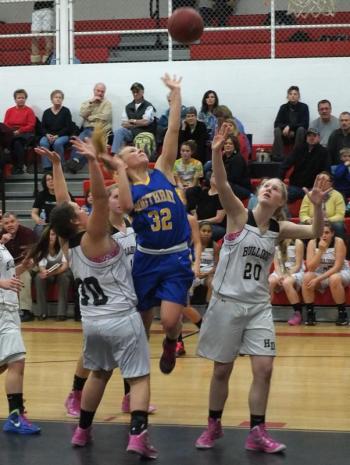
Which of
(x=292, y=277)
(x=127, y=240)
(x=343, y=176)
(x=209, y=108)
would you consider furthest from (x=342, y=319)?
(x=127, y=240)

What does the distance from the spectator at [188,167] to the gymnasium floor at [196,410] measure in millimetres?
3238

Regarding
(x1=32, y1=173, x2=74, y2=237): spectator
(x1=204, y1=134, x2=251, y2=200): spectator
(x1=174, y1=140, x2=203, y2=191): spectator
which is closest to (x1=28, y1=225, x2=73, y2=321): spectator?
(x1=32, y1=173, x2=74, y2=237): spectator

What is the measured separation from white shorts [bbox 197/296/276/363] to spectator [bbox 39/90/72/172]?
31.6ft

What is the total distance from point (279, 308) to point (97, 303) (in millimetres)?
6670

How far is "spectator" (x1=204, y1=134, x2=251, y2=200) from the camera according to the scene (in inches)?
511

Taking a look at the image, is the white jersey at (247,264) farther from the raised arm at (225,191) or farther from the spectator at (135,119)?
the spectator at (135,119)

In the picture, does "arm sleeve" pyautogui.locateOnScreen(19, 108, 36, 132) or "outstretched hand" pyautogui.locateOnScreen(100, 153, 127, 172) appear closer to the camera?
"outstretched hand" pyautogui.locateOnScreen(100, 153, 127, 172)

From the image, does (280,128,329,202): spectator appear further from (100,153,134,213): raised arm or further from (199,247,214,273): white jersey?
(100,153,134,213): raised arm

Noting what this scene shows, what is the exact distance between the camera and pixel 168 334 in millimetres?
Result: 6250

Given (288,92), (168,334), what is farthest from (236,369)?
(288,92)

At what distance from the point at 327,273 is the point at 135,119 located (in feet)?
15.9

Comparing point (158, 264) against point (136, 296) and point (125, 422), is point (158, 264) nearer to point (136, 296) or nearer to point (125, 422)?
point (136, 296)

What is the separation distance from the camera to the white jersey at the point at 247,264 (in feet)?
19.1

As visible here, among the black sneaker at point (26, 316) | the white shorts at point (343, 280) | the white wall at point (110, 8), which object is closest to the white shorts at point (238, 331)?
the white shorts at point (343, 280)
